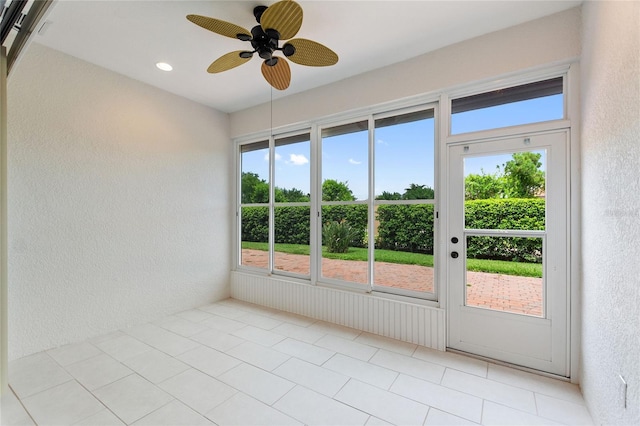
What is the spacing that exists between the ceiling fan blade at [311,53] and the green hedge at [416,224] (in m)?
1.73

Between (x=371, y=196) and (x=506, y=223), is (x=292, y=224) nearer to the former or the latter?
(x=371, y=196)

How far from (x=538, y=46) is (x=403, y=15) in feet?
3.79

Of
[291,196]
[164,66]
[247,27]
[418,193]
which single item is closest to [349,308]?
[418,193]

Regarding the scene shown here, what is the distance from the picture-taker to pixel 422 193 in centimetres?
299

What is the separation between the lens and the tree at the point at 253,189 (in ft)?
14.3

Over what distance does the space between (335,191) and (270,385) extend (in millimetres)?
2280

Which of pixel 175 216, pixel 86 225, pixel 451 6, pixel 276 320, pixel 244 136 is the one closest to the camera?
pixel 451 6

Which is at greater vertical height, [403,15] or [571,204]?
[403,15]

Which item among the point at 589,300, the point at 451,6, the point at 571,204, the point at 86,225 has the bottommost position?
the point at 589,300

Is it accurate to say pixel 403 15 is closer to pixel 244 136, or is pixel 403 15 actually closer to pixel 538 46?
pixel 538 46

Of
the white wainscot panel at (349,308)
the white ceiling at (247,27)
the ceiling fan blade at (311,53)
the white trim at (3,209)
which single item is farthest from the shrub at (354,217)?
the white trim at (3,209)

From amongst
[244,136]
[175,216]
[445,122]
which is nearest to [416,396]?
[445,122]

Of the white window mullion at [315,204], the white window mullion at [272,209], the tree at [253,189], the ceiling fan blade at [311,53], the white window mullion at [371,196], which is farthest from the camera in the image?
the tree at [253,189]

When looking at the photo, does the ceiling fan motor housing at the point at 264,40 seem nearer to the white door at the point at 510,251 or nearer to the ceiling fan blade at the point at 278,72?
the ceiling fan blade at the point at 278,72
